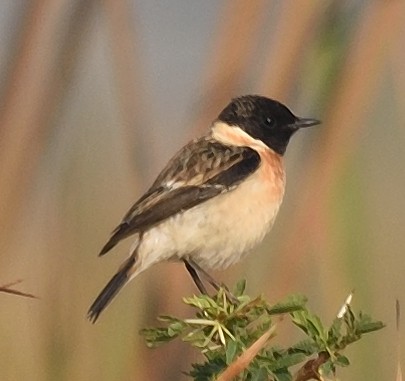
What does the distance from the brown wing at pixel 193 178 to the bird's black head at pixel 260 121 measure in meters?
0.11

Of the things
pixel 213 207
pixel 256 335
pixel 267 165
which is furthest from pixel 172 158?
pixel 256 335

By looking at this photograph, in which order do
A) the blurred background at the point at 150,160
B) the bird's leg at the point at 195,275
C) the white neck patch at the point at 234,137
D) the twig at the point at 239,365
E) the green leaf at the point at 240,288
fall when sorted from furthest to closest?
the white neck patch at the point at 234,137 → the bird's leg at the point at 195,275 → the blurred background at the point at 150,160 → the green leaf at the point at 240,288 → the twig at the point at 239,365

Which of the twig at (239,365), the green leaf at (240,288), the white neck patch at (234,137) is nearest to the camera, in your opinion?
the twig at (239,365)

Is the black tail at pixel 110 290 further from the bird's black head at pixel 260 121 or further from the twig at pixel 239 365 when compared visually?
the twig at pixel 239 365

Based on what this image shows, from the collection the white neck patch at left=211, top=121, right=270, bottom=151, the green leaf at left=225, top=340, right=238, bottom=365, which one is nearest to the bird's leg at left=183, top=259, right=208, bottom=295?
the white neck patch at left=211, top=121, right=270, bottom=151

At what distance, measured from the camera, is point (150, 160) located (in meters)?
1.45

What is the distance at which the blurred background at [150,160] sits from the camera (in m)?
1.23

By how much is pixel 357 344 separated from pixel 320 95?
0.32m

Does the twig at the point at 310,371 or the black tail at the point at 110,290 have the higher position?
the twig at the point at 310,371

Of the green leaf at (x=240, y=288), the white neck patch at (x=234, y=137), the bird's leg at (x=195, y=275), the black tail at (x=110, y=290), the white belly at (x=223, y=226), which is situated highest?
the green leaf at (x=240, y=288)

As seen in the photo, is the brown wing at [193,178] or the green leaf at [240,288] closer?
the green leaf at [240,288]

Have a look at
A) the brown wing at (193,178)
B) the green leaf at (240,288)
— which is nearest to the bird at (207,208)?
the brown wing at (193,178)

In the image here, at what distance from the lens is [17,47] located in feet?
4.06

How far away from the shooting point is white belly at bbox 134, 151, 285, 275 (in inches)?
67.3
